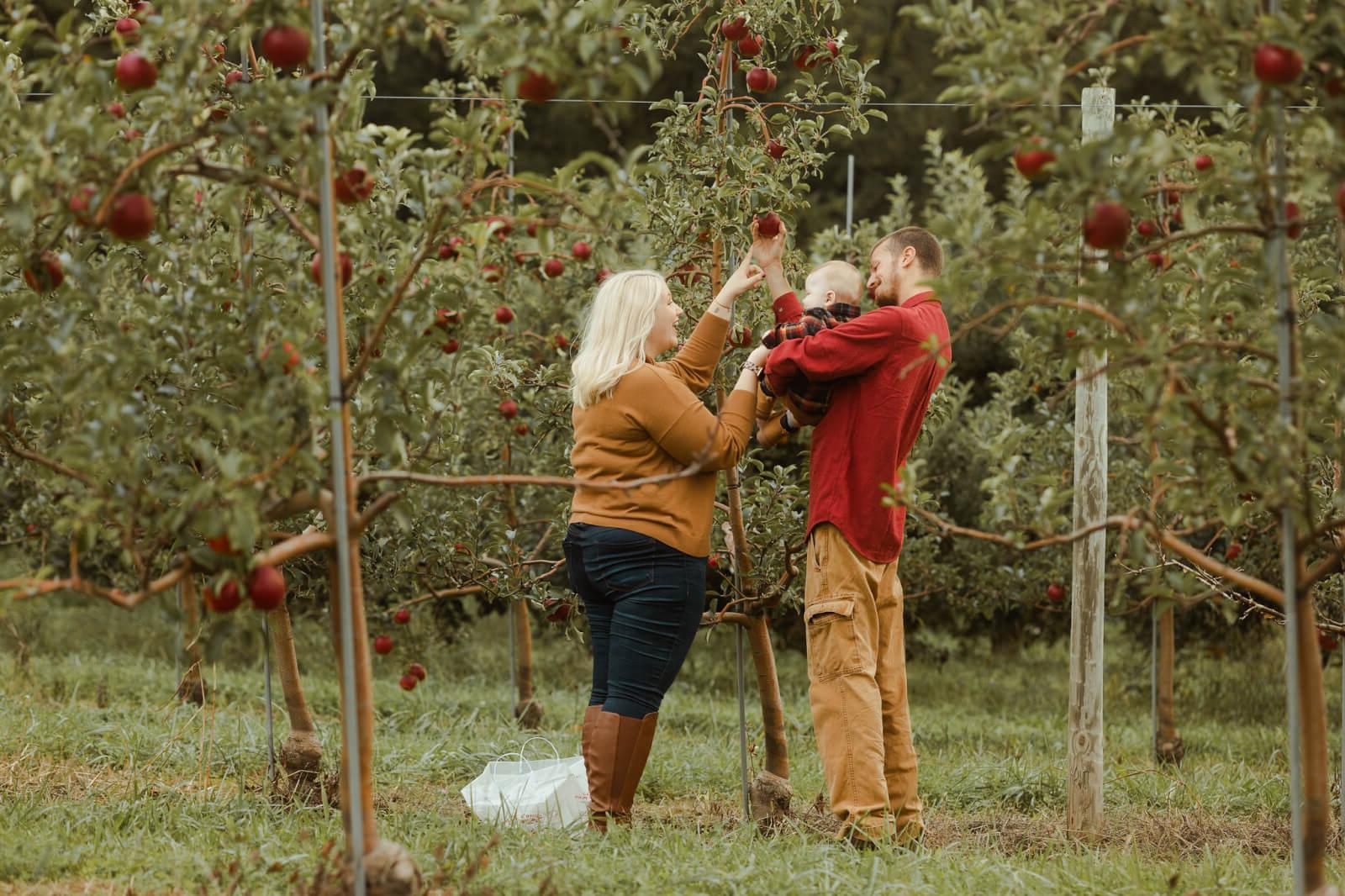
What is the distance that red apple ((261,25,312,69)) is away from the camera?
7.61ft

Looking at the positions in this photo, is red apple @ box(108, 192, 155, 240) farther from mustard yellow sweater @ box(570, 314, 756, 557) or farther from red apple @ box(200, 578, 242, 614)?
mustard yellow sweater @ box(570, 314, 756, 557)

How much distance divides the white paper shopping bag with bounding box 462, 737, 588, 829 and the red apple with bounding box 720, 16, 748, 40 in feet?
7.49

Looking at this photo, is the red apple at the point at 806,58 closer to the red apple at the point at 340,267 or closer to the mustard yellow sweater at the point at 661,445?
the mustard yellow sweater at the point at 661,445

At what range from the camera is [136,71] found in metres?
2.32

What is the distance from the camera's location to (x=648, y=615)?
3.48m

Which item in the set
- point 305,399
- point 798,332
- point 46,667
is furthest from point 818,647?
point 46,667

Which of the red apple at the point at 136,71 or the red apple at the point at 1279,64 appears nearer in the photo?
the red apple at the point at 1279,64

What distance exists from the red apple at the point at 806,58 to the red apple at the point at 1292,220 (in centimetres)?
186

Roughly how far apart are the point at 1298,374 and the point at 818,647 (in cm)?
147

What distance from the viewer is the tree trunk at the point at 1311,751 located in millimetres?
2377

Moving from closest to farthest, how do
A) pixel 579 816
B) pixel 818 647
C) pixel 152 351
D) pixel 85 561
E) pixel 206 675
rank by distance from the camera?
1. pixel 152 351
2. pixel 818 647
3. pixel 579 816
4. pixel 206 675
5. pixel 85 561

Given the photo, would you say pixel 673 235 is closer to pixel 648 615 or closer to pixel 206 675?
pixel 648 615

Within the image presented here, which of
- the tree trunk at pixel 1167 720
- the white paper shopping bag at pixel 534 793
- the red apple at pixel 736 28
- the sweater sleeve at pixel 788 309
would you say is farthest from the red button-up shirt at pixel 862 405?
the tree trunk at pixel 1167 720

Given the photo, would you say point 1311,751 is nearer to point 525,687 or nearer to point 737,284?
point 737,284
